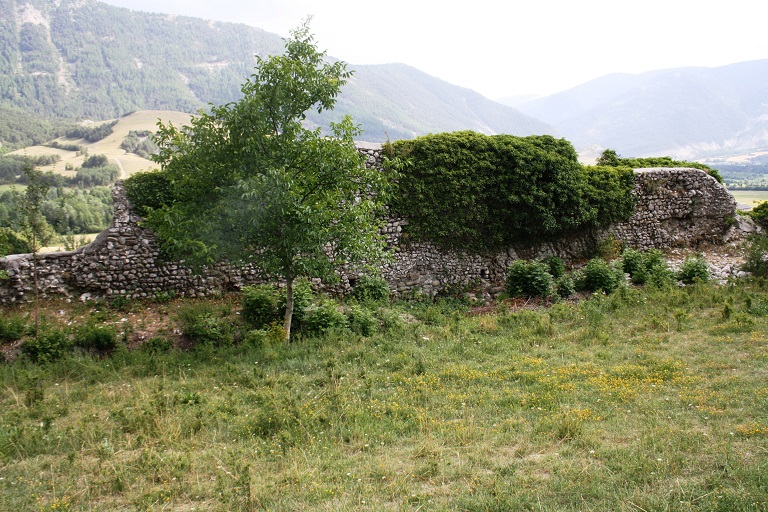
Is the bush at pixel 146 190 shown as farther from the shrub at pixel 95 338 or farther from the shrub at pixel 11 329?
the shrub at pixel 11 329

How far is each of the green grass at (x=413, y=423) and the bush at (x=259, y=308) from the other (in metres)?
1.37

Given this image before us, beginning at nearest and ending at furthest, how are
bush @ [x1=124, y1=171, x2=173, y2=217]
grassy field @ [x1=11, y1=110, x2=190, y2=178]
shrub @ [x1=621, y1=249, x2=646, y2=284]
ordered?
bush @ [x1=124, y1=171, x2=173, y2=217]
shrub @ [x1=621, y1=249, x2=646, y2=284]
grassy field @ [x1=11, y1=110, x2=190, y2=178]

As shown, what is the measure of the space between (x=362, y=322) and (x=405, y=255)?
405 centimetres

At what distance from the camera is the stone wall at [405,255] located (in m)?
13.0

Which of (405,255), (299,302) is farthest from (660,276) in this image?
(299,302)

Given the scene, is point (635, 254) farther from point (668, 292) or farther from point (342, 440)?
point (342, 440)

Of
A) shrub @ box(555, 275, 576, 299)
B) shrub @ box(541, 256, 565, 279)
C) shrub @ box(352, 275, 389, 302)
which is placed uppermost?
shrub @ box(541, 256, 565, 279)

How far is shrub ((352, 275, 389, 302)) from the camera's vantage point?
14484mm

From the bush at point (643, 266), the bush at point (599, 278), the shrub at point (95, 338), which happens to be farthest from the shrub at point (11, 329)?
the bush at point (643, 266)

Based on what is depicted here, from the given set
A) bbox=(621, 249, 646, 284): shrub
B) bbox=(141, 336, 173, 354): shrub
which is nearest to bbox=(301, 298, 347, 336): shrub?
bbox=(141, 336, 173, 354): shrub

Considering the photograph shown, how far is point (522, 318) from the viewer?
12203mm

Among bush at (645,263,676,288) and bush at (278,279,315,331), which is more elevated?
bush at (645,263,676,288)

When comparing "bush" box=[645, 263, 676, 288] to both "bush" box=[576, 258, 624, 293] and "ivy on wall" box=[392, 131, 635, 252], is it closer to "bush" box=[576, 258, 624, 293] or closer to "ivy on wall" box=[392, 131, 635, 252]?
"bush" box=[576, 258, 624, 293]

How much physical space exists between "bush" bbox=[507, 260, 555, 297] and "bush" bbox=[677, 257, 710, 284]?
14.0ft
